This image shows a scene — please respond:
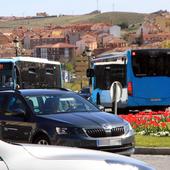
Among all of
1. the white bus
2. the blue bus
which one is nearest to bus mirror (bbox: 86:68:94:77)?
the white bus

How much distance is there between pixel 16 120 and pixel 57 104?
889 millimetres

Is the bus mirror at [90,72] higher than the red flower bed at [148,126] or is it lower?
lower

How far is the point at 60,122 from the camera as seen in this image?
11812 mm

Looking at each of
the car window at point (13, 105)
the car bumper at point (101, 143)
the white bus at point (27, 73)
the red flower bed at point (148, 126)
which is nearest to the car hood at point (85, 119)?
the car bumper at point (101, 143)

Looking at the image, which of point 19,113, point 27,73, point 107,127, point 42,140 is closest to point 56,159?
point 107,127

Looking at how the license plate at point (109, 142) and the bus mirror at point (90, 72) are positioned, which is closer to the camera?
the license plate at point (109, 142)

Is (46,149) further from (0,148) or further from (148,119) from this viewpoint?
(148,119)

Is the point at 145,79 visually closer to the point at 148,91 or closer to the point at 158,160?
the point at 148,91

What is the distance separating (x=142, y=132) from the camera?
56.7 feet

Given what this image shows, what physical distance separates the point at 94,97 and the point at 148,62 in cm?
474

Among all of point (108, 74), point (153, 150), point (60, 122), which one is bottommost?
point (108, 74)

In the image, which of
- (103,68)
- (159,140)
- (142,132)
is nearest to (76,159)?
(159,140)

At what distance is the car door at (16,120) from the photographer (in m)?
A: 12.4

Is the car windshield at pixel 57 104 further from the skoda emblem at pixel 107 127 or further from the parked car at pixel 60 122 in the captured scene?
the skoda emblem at pixel 107 127
